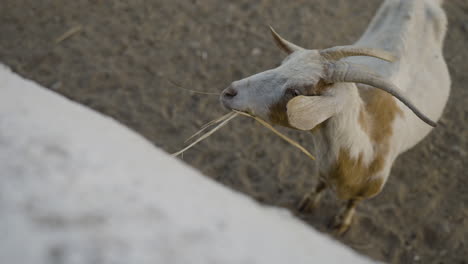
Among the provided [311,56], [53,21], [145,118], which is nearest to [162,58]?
[145,118]

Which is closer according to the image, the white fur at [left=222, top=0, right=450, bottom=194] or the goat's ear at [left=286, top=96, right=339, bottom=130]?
the goat's ear at [left=286, top=96, right=339, bottom=130]

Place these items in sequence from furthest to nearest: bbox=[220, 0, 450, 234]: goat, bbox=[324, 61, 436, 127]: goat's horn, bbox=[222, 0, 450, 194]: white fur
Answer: bbox=[222, 0, 450, 194]: white fur < bbox=[220, 0, 450, 234]: goat < bbox=[324, 61, 436, 127]: goat's horn

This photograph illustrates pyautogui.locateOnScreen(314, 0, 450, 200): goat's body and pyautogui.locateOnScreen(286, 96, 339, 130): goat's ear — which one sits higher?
pyautogui.locateOnScreen(286, 96, 339, 130): goat's ear

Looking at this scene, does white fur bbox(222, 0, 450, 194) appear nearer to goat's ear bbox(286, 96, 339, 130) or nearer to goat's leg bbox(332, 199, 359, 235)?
goat's ear bbox(286, 96, 339, 130)

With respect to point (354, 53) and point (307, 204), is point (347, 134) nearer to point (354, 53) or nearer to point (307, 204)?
point (354, 53)

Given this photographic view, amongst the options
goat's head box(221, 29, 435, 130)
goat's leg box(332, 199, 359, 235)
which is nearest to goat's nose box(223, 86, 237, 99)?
goat's head box(221, 29, 435, 130)

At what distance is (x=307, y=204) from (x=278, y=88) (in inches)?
59.4

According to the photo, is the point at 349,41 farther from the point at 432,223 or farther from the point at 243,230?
the point at 243,230

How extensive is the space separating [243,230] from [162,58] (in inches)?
160

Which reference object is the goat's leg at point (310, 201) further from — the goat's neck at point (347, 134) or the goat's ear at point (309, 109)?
the goat's ear at point (309, 109)

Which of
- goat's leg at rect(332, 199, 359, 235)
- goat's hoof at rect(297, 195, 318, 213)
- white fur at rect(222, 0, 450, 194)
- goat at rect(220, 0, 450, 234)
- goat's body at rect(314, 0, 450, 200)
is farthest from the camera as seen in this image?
goat's hoof at rect(297, 195, 318, 213)

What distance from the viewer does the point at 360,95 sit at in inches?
102

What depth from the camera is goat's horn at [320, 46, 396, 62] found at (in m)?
2.02

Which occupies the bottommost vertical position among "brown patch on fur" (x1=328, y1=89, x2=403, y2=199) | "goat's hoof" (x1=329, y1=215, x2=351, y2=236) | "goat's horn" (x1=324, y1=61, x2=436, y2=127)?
"goat's hoof" (x1=329, y1=215, x2=351, y2=236)
